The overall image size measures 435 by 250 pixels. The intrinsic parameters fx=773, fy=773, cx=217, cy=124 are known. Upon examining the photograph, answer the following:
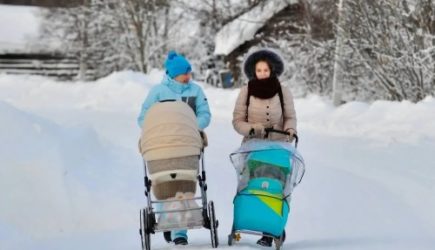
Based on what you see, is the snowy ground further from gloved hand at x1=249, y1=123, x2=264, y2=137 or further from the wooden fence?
the wooden fence

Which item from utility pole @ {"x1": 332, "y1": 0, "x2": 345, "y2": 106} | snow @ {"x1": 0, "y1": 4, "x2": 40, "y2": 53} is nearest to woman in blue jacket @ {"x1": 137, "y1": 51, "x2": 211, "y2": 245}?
utility pole @ {"x1": 332, "y1": 0, "x2": 345, "y2": 106}

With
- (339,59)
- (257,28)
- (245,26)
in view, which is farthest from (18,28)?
(339,59)

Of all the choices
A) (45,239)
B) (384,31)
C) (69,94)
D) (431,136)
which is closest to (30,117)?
(45,239)

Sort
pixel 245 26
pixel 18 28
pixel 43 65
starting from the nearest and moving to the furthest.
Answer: pixel 245 26
pixel 43 65
pixel 18 28

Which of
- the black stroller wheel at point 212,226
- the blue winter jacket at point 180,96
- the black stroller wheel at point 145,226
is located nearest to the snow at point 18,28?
the blue winter jacket at point 180,96

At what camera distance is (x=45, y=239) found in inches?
303

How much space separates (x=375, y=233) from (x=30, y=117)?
519cm

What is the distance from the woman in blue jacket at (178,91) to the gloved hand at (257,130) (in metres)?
0.40

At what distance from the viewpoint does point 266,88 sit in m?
6.89

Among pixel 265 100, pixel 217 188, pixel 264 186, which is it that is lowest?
pixel 217 188

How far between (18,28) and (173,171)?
52203 mm

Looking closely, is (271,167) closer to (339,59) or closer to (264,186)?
(264,186)

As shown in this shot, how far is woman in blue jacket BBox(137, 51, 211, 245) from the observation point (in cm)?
679

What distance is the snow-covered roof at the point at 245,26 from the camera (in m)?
32.5
